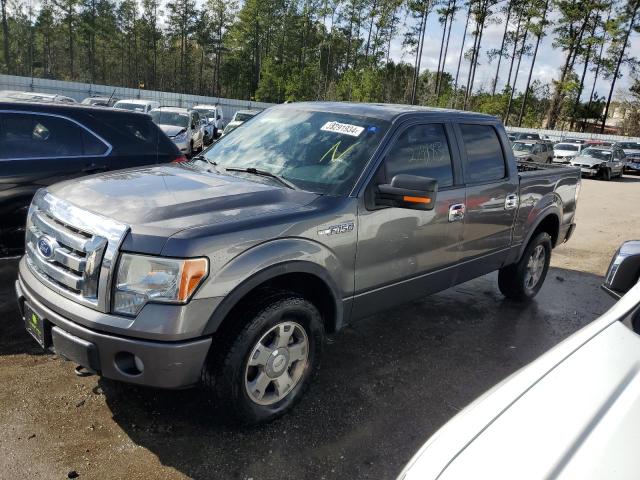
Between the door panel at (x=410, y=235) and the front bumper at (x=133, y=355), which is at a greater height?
the door panel at (x=410, y=235)

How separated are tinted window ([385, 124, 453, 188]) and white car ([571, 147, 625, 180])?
71.5 ft

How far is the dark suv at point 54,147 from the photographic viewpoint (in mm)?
4918

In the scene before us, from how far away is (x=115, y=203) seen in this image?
9.25 feet

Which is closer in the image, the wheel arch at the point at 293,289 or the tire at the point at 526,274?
the wheel arch at the point at 293,289

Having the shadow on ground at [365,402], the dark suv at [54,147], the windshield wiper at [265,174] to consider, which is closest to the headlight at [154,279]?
the shadow on ground at [365,402]

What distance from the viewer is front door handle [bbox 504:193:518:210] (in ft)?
15.7

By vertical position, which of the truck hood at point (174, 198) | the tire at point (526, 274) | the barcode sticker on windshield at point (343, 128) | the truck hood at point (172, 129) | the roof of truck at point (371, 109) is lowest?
the tire at point (526, 274)

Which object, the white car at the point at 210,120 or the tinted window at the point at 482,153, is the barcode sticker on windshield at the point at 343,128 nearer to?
the tinted window at the point at 482,153

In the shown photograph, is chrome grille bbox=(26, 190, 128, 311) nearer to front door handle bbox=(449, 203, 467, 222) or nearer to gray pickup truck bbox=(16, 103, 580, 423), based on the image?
gray pickup truck bbox=(16, 103, 580, 423)

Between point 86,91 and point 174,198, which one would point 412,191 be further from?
point 86,91

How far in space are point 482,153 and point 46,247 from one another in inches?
138

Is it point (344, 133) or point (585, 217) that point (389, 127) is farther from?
point (585, 217)

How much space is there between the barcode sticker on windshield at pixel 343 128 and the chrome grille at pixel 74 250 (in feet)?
5.66

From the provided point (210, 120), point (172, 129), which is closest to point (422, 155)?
point (172, 129)
